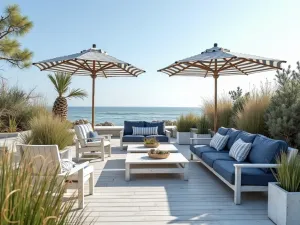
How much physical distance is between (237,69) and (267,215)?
18.9 ft

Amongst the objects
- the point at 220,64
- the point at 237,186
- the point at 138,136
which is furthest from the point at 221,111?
the point at 237,186

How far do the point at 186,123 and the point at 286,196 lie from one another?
6488 mm

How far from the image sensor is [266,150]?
161 inches

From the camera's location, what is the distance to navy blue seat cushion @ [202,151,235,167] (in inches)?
189

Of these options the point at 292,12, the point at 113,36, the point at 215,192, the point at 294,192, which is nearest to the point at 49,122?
the point at 215,192

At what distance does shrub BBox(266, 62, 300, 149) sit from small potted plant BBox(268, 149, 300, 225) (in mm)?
2218

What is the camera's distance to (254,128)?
6312 millimetres

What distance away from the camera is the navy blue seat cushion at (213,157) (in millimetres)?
4797

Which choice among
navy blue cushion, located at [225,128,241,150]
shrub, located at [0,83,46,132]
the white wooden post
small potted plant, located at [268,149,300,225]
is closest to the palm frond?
shrub, located at [0,83,46,132]

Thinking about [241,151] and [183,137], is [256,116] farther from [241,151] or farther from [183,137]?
[183,137]

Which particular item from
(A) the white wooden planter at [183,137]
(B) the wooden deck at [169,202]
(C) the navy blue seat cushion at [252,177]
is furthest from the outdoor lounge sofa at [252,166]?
(A) the white wooden planter at [183,137]

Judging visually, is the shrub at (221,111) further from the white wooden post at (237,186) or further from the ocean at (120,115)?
the ocean at (120,115)

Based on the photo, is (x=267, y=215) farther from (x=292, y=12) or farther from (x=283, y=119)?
(x=292, y=12)

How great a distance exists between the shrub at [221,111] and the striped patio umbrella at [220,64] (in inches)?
23.7
